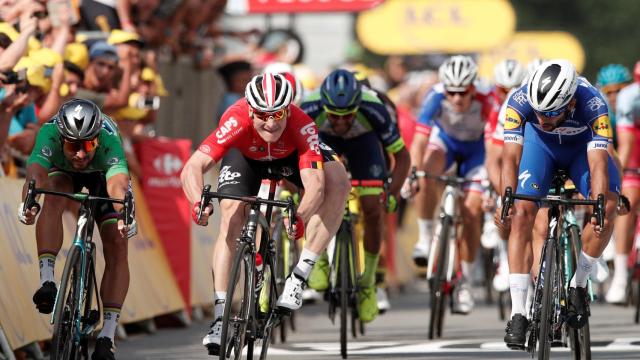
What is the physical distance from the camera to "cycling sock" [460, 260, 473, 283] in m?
15.2

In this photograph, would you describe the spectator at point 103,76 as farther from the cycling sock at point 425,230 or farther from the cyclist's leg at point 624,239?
the cyclist's leg at point 624,239

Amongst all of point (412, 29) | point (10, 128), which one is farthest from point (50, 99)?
point (412, 29)

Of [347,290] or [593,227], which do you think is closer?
[593,227]

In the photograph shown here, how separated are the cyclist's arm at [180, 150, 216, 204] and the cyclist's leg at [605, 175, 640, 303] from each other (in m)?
6.66

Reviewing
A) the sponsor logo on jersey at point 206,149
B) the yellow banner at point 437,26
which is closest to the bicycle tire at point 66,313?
the sponsor logo on jersey at point 206,149

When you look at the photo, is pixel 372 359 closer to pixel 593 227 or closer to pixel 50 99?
pixel 593 227

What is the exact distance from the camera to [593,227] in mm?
10523

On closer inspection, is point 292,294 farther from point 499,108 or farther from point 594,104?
point 499,108

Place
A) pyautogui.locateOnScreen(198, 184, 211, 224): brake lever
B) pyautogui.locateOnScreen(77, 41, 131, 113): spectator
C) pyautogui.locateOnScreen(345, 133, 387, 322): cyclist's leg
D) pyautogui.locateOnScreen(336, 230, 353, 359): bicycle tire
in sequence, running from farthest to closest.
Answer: pyautogui.locateOnScreen(77, 41, 131, 113): spectator < pyautogui.locateOnScreen(345, 133, 387, 322): cyclist's leg < pyautogui.locateOnScreen(336, 230, 353, 359): bicycle tire < pyautogui.locateOnScreen(198, 184, 211, 224): brake lever

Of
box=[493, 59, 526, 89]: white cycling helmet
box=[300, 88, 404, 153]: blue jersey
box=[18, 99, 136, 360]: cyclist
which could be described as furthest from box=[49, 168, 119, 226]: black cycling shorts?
box=[493, 59, 526, 89]: white cycling helmet

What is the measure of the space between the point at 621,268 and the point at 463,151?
80.1 inches

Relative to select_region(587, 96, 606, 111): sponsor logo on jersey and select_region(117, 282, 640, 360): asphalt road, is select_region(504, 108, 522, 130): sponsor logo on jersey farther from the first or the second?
select_region(117, 282, 640, 360): asphalt road

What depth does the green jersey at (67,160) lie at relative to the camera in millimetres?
10508

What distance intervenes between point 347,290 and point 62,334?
3.53 meters
